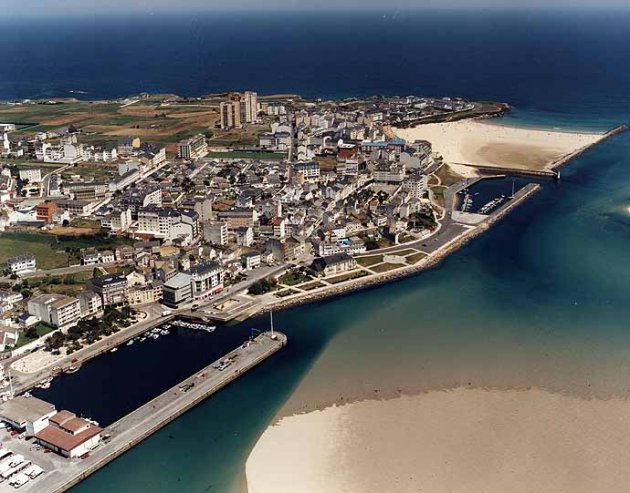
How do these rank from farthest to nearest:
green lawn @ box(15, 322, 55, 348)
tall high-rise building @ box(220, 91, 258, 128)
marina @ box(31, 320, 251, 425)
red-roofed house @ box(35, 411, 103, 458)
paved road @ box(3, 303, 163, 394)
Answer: tall high-rise building @ box(220, 91, 258, 128), green lawn @ box(15, 322, 55, 348), paved road @ box(3, 303, 163, 394), marina @ box(31, 320, 251, 425), red-roofed house @ box(35, 411, 103, 458)

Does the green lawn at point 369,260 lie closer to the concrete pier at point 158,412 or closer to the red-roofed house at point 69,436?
the concrete pier at point 158,412

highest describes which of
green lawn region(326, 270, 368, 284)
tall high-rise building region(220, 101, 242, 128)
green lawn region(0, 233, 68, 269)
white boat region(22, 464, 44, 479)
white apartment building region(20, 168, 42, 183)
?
tall high-rise building region(220, 101, 242, 128)

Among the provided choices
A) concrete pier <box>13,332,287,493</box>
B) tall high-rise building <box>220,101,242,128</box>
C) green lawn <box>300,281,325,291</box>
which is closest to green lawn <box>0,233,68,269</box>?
green lawn <box>300,281,325,291</box>

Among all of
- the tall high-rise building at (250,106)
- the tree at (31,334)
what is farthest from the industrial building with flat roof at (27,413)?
the tall high-rise building at (250,106)

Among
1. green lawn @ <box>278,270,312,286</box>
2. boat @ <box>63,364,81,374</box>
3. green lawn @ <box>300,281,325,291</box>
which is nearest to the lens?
boat @ <box>63,364,81,374</box>

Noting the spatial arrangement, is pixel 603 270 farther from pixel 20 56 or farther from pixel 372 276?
pixel 20 56

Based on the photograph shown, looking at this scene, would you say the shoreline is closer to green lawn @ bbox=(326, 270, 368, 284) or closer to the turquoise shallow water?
the turquoise shallow water

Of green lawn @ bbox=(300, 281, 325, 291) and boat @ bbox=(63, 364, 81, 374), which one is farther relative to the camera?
green lawn @ bbox=(300, 281, 325, 291)

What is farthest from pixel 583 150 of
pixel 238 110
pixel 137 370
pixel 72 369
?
pixel 72 369

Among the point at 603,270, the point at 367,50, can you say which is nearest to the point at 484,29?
the point at 367,50
